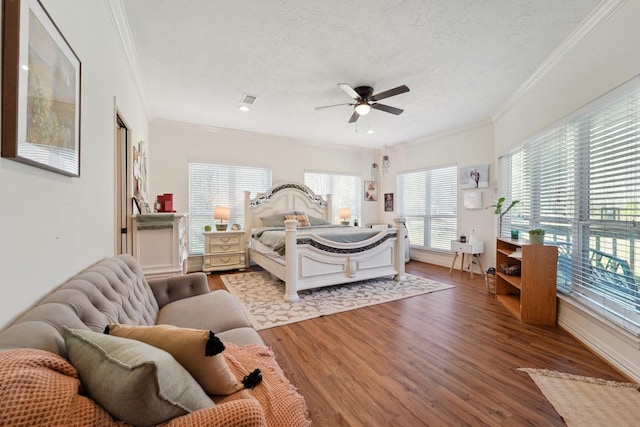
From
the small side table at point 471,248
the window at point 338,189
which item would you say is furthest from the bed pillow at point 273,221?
the small side table at point 471,248

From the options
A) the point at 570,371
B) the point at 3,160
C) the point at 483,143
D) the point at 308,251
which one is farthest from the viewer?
the point at 483,143

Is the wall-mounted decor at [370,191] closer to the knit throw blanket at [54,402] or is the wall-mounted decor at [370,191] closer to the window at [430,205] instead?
the window at [430,205]

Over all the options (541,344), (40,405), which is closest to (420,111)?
(541,344)

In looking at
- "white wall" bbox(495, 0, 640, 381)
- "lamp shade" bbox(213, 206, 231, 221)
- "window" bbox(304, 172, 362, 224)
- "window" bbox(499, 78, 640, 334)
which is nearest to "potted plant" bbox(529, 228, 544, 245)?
"window" bbox(499, 78, 640, 334)

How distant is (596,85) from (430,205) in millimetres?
3454

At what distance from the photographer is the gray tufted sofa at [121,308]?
0.81m

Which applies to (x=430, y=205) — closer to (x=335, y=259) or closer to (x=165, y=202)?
(x=335, y=259)

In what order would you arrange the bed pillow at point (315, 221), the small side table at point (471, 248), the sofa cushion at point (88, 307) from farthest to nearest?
the bed pillow at point (315, 221)
the small side table at point (471, 248)
the sofa cushion at point (88, 307)

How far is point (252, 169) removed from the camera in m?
5.29

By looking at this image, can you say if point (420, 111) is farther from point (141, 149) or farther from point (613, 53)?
point (141, 149)

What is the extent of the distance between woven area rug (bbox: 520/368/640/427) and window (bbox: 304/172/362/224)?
14.7ft

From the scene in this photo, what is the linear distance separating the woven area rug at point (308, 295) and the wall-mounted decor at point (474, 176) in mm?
1882

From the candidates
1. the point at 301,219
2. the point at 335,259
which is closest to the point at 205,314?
the point at 335,259

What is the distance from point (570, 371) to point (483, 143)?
11.9ft
